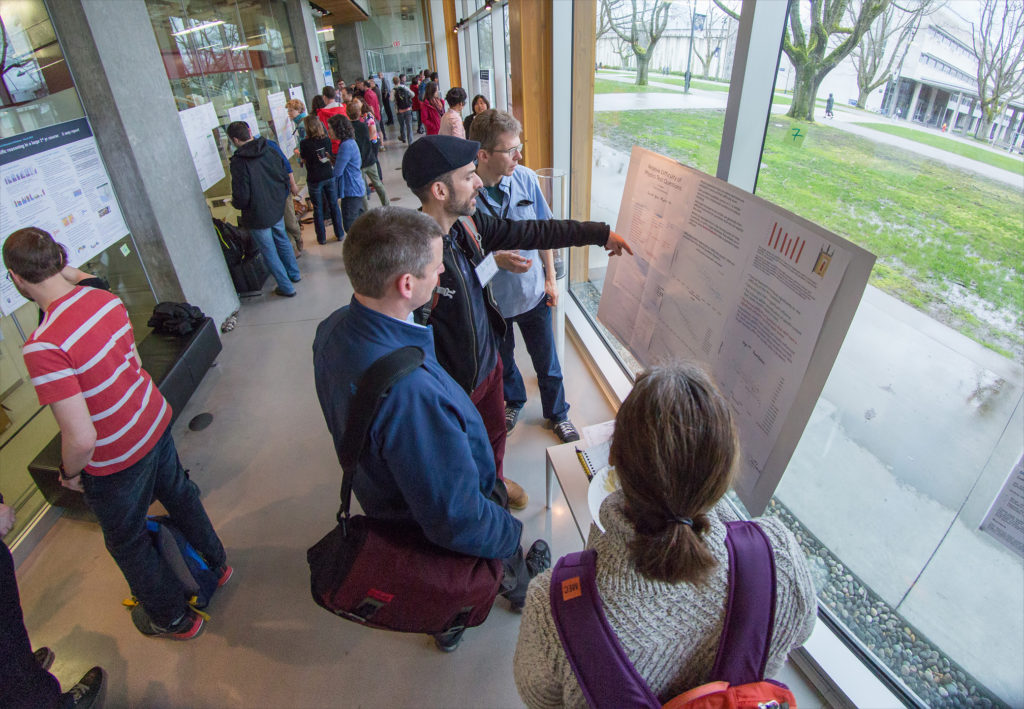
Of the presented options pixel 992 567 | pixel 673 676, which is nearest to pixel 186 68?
pixel 673 676

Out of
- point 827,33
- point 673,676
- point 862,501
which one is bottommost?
point 862,501

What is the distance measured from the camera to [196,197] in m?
4.30

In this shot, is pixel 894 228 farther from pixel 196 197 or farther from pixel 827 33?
pixel 196 197

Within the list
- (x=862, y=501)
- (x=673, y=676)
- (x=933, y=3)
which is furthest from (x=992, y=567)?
(x=933, y=3)

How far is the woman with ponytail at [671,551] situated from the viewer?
2.58 feet

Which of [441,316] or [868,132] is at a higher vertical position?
[868,132]

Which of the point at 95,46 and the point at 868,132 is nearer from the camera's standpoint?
the point at 868,132

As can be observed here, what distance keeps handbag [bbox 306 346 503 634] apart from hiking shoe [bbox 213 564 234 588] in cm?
126

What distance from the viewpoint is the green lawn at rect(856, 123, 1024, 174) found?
3.89ft

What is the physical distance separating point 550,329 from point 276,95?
22.5 feet

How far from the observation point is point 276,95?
748 cm

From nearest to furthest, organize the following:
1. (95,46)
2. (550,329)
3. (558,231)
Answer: (558,231), (550,329), (95,46)

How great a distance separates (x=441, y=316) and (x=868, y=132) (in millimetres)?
1526

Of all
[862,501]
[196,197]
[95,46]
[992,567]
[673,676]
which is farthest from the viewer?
[196,197]
